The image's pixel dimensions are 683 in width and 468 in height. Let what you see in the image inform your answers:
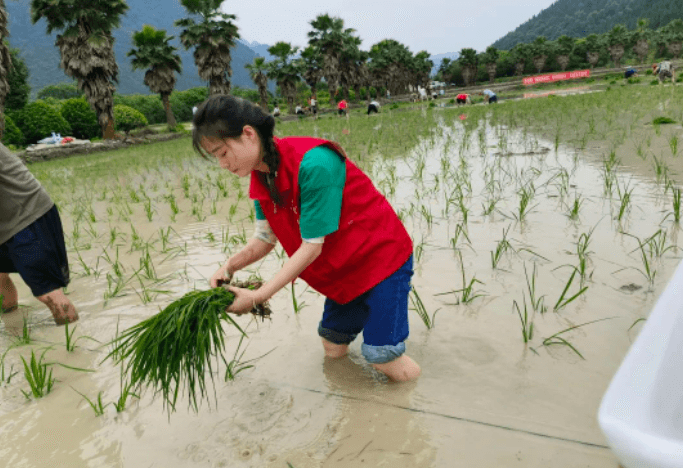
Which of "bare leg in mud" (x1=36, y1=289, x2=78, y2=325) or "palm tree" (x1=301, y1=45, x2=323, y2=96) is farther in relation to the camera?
"palm tree" (x1=301, y1=45, x2=323, y2=96)

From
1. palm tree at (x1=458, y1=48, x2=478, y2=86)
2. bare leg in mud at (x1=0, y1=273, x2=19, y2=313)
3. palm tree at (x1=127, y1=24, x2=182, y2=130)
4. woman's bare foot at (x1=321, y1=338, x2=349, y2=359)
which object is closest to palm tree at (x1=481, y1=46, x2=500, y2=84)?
palm tree at (x1=458, y1=48, x2=478, y2=86)

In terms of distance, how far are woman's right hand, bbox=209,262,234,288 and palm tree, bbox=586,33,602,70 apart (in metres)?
63.1

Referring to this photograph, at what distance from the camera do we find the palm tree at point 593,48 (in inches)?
2093

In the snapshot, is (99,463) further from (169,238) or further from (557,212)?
(557,212)

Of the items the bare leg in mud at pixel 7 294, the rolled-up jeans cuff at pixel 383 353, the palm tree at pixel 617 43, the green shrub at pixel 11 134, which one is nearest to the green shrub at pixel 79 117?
the green shrub at pixel 11 134

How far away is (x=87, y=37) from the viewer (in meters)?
19.1

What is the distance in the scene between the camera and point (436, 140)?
7199 millimetres

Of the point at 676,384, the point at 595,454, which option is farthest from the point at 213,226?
the point at 676,384

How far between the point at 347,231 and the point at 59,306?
157cm

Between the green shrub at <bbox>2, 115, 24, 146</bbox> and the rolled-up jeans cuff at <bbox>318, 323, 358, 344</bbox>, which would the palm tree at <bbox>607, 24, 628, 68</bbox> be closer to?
the green shrub at <bbox>2, 115, 24, 146</bbox>

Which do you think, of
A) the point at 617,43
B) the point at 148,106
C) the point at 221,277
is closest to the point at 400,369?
the point at 221,277

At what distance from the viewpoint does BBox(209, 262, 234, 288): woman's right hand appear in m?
1.54

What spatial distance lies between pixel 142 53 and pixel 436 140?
2317cm

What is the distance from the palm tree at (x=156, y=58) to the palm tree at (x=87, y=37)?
200 inches
